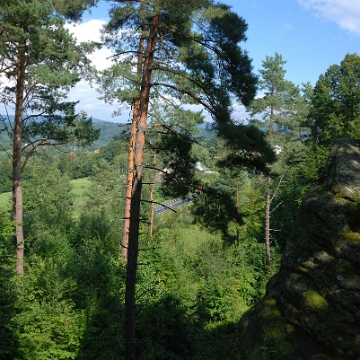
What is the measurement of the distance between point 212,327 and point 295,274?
8338mm

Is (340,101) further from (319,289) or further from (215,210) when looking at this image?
(319,289)

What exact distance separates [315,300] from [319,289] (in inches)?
6.5

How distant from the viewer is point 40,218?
17094 millimetres

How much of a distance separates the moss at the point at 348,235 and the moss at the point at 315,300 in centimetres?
86

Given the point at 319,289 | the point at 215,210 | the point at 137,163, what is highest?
the point at 137,163

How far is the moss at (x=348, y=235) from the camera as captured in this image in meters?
4.33

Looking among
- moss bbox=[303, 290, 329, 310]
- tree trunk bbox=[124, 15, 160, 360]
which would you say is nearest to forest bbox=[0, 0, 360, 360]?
tree trunk bbox=[124, 15, 160, 360]

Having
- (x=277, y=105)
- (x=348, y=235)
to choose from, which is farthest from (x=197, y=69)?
(x=277, y=105)

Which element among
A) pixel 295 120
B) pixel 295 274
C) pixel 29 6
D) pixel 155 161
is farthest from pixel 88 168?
pixel 295 274

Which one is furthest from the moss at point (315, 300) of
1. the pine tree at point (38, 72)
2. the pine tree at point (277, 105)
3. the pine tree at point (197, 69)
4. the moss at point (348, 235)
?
the pine tree at point (277, 105)

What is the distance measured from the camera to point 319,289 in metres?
4.46

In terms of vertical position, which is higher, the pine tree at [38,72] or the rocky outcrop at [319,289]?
the pine tree at [38,72]

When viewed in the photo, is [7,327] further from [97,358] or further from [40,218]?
[40,218]

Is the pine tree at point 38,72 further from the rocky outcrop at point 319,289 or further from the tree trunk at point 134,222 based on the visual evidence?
the rocky outcrop at point 319,289
